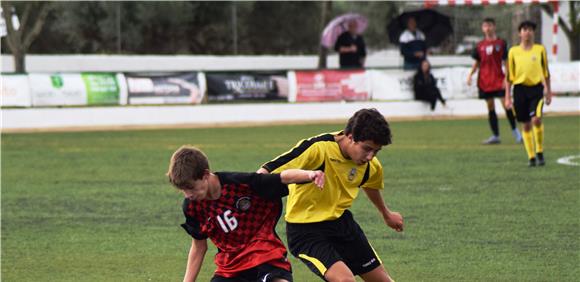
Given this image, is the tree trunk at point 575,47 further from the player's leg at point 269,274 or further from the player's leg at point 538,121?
the player's leg at point 269,274

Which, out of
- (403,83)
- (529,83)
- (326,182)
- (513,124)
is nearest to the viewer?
(326,182)

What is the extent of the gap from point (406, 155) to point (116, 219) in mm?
6924

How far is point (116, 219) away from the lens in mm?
11062

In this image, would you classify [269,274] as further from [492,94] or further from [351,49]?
[351,49]

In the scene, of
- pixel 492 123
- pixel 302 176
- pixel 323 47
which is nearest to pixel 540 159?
pixel 492 123

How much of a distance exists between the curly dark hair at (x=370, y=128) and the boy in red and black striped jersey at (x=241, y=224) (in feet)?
1.84

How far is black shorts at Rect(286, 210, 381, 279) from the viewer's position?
6.14 m

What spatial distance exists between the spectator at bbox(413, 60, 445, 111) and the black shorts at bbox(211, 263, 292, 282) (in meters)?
19.9

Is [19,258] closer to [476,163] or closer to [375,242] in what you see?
[375,242]

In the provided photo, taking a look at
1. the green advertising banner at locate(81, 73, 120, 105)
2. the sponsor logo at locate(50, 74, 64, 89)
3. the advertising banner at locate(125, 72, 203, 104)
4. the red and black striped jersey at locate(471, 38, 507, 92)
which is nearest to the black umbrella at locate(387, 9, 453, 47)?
the advertising banner at locate(125, 72, 203, 104)

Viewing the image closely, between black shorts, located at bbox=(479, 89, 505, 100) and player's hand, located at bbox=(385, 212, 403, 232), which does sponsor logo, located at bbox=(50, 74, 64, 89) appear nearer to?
black shorts, located at bbox=(479, 89, 505, 100)

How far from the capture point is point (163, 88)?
80.5ft

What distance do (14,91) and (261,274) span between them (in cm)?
1842

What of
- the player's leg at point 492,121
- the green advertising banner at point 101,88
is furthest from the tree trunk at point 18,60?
the player's leg at point 492,121
